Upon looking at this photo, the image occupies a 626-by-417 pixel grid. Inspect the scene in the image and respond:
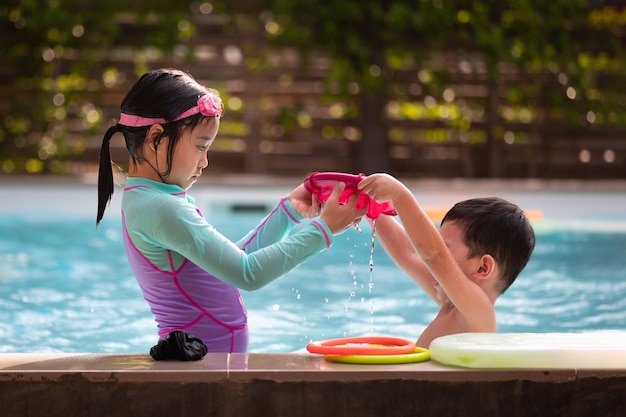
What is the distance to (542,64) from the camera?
39.3ft

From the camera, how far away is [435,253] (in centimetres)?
263

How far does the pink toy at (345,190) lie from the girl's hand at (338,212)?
12mm

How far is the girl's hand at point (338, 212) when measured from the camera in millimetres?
2408

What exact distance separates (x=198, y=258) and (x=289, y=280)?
13.2 ft

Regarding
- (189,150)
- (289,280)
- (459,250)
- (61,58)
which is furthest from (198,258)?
(61,58)

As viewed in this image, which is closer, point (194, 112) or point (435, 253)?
point (194, 112)

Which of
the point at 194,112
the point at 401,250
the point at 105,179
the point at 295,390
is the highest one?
the point at 194,112

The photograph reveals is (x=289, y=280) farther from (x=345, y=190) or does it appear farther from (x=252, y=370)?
(x=252, y=370)

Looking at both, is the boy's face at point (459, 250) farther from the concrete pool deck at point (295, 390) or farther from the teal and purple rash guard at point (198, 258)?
the concrete pool deck at point (295, 390)

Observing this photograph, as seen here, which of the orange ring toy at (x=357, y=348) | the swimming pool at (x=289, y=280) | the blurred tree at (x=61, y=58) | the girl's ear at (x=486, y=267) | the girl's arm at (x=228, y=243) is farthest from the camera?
the blurred tree at (x=61, y=58)

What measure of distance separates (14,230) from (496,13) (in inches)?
262

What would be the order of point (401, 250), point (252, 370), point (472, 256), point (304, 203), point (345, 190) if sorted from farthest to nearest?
point (401, 250) → point (472, 256) → point (304, 203) → point (345, 190) → point (252, 370)

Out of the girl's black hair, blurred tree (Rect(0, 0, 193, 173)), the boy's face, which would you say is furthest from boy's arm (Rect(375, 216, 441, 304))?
blurred tree (Rect(0, 0, 193, 173))

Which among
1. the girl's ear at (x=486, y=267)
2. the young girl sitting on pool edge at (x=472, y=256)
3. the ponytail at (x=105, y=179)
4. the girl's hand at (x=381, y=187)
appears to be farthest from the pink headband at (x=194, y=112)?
the girl's ear at (x=486, y=267)
